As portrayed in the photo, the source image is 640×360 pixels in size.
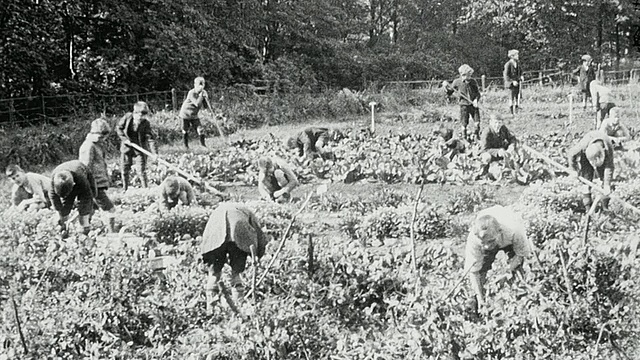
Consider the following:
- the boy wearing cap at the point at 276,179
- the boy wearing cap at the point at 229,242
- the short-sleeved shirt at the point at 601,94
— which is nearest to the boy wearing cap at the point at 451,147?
the short-sleeved shirt at the point at 601,94

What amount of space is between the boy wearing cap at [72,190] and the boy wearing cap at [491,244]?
447cm

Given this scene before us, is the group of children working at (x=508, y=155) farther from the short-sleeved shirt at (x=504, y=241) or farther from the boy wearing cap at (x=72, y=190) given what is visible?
the boy wearing cap at (x=72, y=190)

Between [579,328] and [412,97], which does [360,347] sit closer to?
[579,328]

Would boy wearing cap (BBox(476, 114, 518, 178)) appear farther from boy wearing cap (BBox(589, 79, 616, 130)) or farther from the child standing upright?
the child standing upright

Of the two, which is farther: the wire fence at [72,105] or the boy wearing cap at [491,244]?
the wire fence at [72,105]

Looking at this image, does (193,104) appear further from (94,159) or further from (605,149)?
(605,149)

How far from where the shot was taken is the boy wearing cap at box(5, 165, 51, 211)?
32.0 feet

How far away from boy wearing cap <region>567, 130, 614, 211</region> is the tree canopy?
1348 centimetres

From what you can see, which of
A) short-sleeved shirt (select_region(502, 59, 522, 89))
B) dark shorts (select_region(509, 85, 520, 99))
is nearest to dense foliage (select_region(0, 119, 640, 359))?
short-sleeved shirt (select_region(502, 59, 522, 89))

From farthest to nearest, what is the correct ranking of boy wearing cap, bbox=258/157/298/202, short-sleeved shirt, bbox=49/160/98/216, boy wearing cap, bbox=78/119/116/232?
boy wearing cap, bbox=258/157/298/202 → boy wearing cap, bbox=78/119/116/232 → short-sleeved shirt, bbox=49/160/98/216

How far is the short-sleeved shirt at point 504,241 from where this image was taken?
5.84 m

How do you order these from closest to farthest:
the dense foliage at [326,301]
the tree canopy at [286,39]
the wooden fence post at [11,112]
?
the dense foliage at [326,301] → the wooden fence post at [11,112] → the tree canopy at [286,39]

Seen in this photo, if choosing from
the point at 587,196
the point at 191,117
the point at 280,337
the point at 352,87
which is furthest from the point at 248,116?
the point at 280,337

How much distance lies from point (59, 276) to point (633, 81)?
66.8ft
